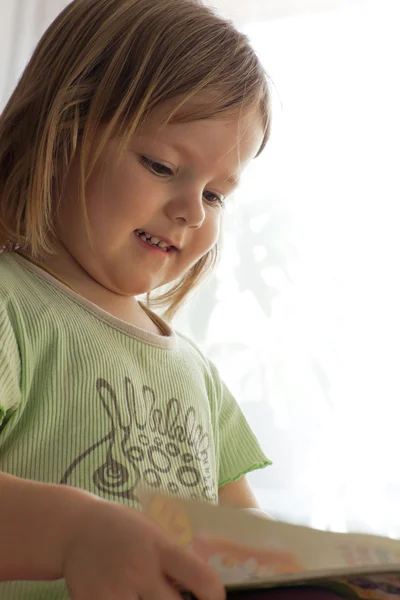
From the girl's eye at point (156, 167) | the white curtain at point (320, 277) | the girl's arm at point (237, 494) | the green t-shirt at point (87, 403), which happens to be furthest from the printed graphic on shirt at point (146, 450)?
the white curtain at point (320, 277)

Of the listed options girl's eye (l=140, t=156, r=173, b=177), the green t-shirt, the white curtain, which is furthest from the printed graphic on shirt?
the white curtain

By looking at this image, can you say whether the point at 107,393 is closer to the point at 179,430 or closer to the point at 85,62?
the point at 179,430

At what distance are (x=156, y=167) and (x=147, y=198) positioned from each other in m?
0.04

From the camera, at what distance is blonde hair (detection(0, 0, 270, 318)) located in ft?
2.59

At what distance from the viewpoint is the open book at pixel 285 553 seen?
378mm

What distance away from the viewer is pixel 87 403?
0.68 meters

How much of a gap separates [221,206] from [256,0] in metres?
0.87

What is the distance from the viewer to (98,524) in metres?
0.45

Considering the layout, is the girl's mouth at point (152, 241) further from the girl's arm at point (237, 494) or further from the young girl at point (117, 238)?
the girl's arm at point (237, 494)

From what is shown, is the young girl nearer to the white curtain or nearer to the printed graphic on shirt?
the printed graphic on shirt

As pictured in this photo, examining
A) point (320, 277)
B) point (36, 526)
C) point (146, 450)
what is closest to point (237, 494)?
point (146, 450)

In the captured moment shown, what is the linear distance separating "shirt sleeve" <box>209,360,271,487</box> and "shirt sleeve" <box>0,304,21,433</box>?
0.33m

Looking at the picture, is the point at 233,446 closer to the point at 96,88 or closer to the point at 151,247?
the point at 151,247

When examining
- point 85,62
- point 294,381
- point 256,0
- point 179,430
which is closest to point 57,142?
point 85,62
